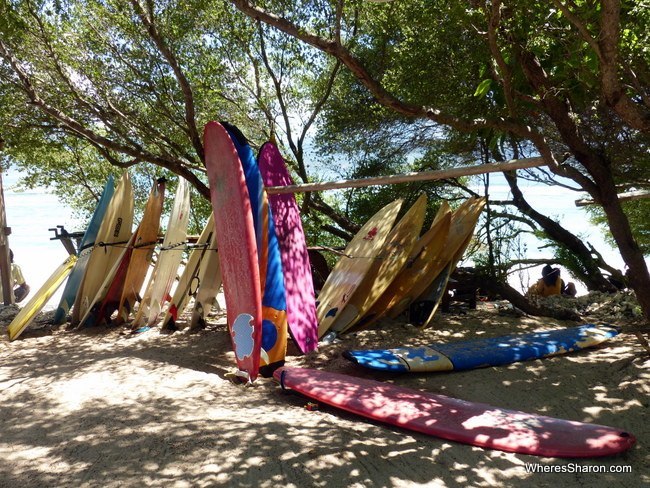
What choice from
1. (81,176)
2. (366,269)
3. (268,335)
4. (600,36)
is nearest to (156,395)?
(268,335)

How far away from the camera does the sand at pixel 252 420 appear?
9.07 ft

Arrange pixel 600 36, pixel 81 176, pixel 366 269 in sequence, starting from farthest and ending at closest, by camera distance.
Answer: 1. pixel 81 176
2. pixel 366 269
3. pixel 600 36

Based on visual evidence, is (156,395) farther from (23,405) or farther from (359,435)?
(359,435)

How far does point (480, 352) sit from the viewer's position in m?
4.58

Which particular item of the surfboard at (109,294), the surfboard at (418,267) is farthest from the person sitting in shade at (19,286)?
the surfboard at (418,267)

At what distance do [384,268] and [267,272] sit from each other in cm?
153

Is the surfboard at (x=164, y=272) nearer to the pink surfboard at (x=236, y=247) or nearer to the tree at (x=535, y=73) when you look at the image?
the pink surfboard at (x=236, y=247)

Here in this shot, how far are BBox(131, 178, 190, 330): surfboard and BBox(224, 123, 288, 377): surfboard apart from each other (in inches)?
67.8

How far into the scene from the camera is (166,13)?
7281 mm

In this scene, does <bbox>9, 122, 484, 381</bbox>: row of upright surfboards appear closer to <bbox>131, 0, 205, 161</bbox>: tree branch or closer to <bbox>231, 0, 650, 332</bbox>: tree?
<bbox>131, 0, 205, 161</bbox>: tree branch

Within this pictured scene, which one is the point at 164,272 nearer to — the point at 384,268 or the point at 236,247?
the point at 236,247

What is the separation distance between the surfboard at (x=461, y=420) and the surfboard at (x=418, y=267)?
1946mm

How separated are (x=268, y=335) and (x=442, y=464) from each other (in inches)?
74.8

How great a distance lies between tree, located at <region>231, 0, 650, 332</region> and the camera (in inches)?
141
